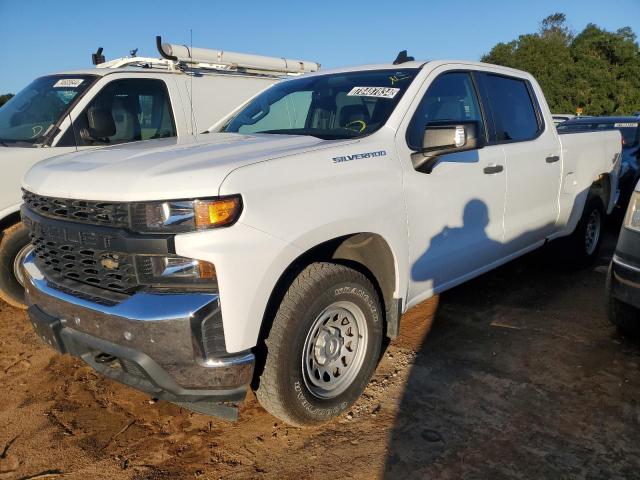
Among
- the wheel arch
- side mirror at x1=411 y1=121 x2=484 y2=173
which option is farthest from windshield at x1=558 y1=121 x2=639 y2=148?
the wheel arch

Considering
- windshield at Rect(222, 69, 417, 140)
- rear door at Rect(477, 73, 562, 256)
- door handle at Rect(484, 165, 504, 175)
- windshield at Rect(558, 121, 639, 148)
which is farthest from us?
windshield at Rect(558, 121, 639, 148)

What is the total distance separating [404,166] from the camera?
3.15 meters

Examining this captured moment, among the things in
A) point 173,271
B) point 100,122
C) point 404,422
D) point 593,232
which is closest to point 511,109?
point 593,232

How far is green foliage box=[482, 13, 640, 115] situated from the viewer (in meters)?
35.4

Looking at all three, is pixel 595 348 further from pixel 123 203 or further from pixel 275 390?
pixel 123 203

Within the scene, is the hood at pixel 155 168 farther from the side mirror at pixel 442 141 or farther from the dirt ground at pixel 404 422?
the dirt ground at pixel 404 422

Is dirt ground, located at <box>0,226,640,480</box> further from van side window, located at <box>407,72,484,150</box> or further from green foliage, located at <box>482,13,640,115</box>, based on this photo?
green foliage, located at <box>482,13,640,115</box>

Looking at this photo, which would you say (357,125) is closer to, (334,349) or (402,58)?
(402,58)

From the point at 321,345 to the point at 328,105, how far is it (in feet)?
5.77

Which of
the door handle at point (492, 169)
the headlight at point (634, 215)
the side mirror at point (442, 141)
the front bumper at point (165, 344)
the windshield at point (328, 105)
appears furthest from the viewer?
the door handle at point (492, 169)

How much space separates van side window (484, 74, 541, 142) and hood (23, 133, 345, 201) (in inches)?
71.8

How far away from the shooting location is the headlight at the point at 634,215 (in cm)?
350

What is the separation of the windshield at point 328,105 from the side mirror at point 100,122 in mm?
1334

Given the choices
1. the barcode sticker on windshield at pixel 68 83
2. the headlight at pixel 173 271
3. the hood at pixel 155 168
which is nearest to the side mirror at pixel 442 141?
the hood at pixel 155 168
